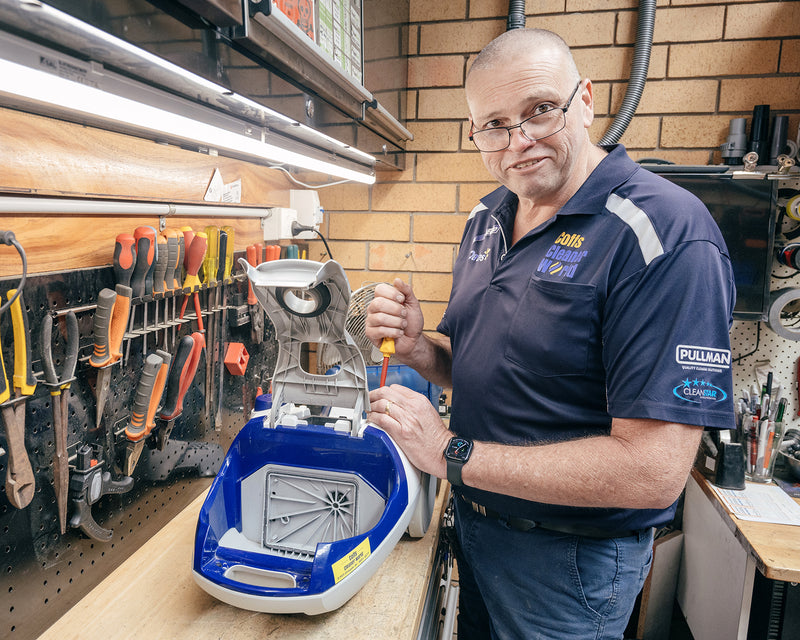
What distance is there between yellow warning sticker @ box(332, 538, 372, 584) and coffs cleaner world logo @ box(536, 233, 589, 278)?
61 centimetres

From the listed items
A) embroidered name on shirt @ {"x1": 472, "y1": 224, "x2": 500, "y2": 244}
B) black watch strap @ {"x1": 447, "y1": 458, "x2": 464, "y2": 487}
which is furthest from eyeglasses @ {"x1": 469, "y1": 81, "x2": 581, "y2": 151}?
black watch strap @ {"x1": 447, "y1": 458, "x2": 464, "y2": 487}

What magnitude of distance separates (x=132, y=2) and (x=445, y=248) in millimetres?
1759

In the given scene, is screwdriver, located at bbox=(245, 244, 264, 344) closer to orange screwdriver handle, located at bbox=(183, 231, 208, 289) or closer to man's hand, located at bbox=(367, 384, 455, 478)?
orange screwdriver handle, located at bbox=(183, 231, 208, 289)

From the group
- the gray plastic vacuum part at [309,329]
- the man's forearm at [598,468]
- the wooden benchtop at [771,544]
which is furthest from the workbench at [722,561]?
the gray plastic vacuum part at [309,329]

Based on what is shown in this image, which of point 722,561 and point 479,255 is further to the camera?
point 722,561

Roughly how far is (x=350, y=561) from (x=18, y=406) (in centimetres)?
58

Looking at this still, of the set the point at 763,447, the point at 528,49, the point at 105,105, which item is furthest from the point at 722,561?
the point at 105,105

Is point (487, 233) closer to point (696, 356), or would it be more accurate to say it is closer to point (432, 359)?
point (432, 359)

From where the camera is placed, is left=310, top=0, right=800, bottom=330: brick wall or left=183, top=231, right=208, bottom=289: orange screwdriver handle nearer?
left=183, top=231, right=208, bottom=289: orange screwdriver handle

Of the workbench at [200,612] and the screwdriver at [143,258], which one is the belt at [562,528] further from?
the screwdriver at [143,258]

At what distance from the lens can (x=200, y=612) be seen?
3.07 feet

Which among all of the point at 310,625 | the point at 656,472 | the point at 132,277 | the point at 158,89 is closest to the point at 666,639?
the point at 656,472

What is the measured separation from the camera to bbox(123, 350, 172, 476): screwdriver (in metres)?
1.07

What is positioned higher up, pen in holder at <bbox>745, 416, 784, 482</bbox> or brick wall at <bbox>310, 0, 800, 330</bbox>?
brick wall at <bbox>310, 0, 800, 330</bbox>
